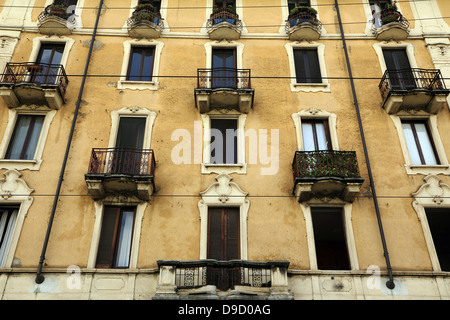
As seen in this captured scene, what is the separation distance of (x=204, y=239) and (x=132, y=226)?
2.36 m

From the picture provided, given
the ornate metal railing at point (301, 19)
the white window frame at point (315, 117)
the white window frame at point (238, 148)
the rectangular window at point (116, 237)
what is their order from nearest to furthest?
the rectangular window at point (116, 237), the white window frame at point (238, 148), the white window frame at point (315, 117), the ornate metal railing at point (301, 19)

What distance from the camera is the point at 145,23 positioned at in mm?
17594

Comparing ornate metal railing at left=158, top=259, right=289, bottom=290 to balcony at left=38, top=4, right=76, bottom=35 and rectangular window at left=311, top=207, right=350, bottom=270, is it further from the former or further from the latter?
balcony at left=38, top=4, right=76, bottom=35

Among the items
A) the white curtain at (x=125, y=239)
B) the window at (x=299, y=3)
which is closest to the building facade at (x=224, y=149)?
the white curtain at (x=125, y=239)

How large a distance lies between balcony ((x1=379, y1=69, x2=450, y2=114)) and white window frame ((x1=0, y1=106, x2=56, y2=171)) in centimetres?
1232

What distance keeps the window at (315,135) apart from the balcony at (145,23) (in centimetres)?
738

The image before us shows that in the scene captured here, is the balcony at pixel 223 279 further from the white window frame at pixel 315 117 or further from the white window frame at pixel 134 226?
the white window frame at pixel 315 117

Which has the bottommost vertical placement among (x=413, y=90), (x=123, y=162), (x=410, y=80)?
(x=123, y=162)

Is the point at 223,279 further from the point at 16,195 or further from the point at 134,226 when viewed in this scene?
the point at 16,195

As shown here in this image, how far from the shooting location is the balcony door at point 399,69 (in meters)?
16.3

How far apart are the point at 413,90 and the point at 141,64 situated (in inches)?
412

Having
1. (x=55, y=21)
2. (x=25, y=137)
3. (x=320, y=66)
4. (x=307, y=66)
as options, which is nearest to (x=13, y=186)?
(x=25, y=137)

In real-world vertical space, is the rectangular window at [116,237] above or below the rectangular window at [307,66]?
below

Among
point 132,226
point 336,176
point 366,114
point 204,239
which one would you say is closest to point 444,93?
point 366,114
